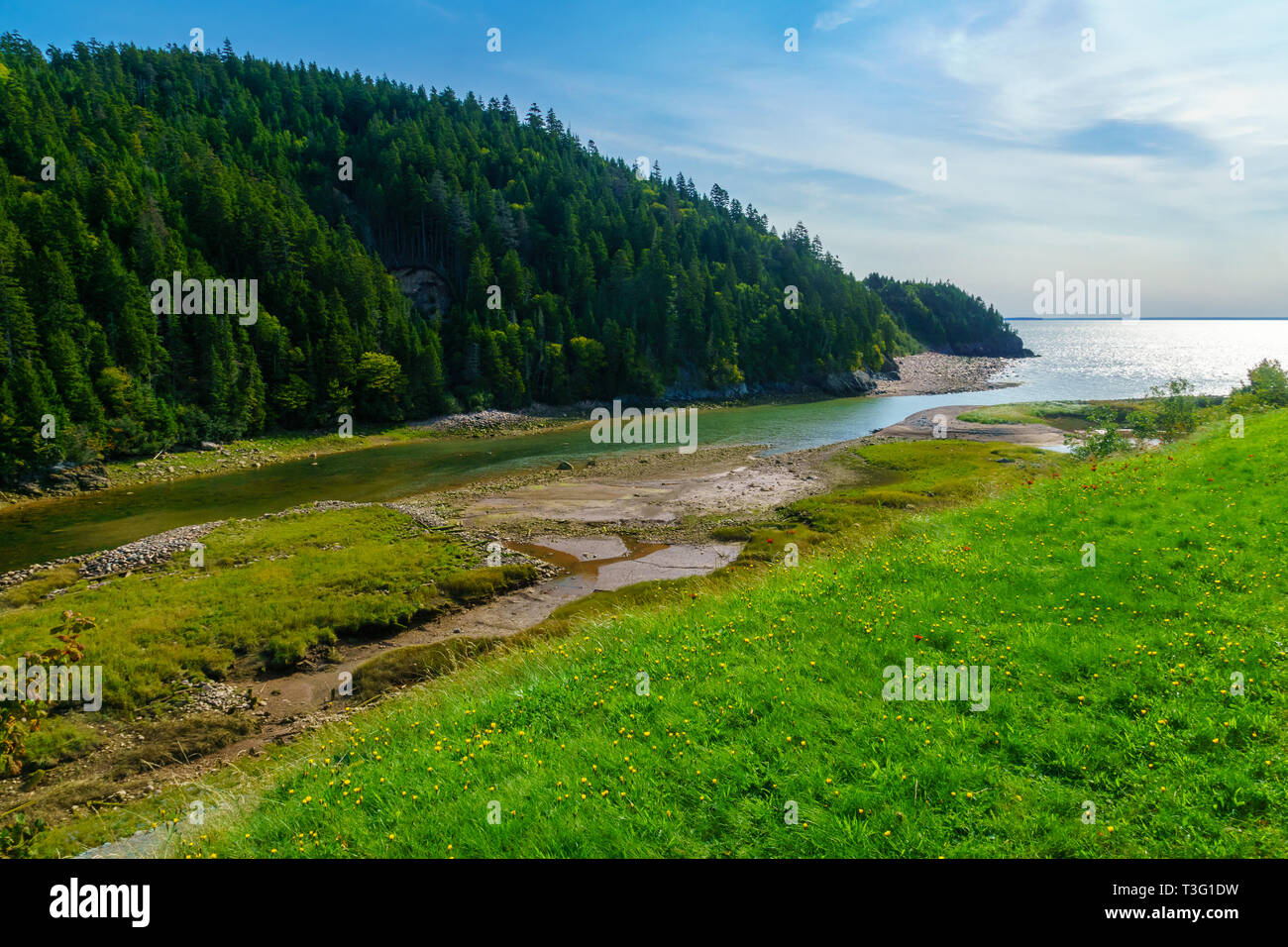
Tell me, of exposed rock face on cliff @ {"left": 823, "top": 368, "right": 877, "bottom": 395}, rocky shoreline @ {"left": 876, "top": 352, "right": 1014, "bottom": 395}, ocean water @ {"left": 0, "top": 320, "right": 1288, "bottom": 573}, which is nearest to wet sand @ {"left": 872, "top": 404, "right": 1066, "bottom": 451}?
ocean water @ {"left": 0, "top": 320, "right": 1288, "bottom": 573}

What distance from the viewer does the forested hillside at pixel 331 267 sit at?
202ft

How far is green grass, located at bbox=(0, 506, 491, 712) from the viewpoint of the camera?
20453 mm

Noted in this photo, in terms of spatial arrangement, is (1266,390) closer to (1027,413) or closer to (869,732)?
(869,732)

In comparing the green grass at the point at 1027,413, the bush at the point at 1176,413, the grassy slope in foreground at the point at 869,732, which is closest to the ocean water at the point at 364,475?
the green grass at the point at 1027,413

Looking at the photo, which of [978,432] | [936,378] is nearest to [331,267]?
[978,432]

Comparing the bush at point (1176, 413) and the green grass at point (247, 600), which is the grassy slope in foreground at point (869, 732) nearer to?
the green grass at point (247, 600)

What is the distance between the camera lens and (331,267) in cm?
9181

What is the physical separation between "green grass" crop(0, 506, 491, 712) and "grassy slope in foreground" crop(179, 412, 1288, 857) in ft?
36.9

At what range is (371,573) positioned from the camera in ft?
95.2

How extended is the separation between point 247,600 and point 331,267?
8178 centimetres

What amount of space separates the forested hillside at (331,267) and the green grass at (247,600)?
100 feet

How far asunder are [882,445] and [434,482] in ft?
154

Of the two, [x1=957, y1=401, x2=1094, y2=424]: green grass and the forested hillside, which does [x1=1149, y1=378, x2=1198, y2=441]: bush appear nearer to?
[x1=957, y1=401, x2=1094, y2=424]: green grass
